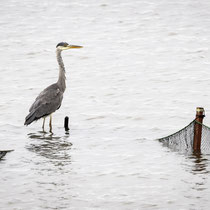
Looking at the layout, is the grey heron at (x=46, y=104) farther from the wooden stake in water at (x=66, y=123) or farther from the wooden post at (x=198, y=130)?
the wooden post at (x=198, y=130)

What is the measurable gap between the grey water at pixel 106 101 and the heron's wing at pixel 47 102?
19.6 inches

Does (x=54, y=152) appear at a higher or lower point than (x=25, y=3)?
lower

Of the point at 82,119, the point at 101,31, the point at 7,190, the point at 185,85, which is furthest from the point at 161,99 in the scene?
the point at 101,31

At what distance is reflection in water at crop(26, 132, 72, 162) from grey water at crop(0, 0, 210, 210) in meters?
0.02

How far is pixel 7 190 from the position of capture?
929cm

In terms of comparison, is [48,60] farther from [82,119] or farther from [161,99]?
[82,119]

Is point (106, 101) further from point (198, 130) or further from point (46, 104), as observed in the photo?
point (198, 130)

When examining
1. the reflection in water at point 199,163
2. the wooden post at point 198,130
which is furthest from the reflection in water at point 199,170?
the wooden post at point 198,130

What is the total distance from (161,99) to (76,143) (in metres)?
5.94

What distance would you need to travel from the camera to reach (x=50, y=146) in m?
12.3

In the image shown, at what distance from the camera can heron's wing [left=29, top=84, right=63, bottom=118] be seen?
13883 mm

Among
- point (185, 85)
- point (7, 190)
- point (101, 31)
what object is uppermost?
point (101, 31)

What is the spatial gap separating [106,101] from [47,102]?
4271 millimetres

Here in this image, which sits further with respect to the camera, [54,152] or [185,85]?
[185,85]
